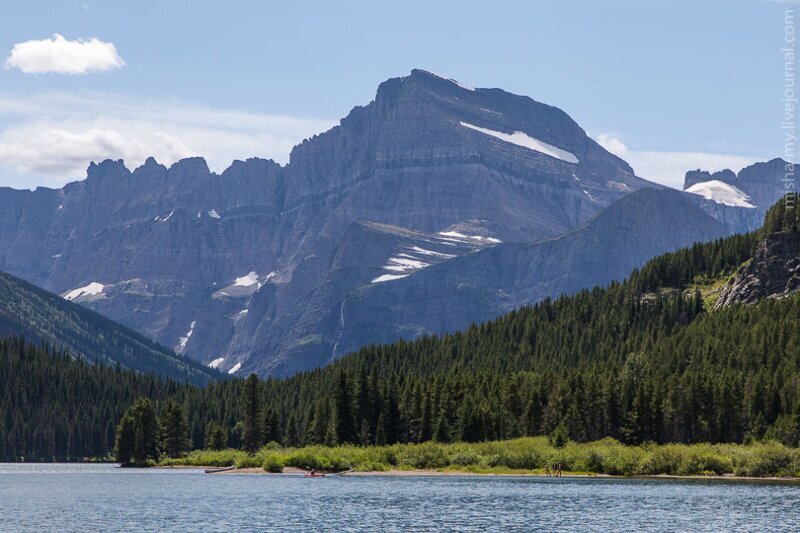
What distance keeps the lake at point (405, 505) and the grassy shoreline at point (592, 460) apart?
11808mm

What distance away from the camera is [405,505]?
422 ft

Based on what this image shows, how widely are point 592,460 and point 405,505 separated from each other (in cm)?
6336

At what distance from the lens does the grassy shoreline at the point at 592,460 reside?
568 ft

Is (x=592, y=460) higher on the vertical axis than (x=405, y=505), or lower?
higher

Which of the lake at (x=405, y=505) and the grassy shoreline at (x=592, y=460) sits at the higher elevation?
the grassy shoreline at (x=592, y=460)

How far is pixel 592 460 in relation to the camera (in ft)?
609

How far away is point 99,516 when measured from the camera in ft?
385

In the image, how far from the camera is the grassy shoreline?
568 feet

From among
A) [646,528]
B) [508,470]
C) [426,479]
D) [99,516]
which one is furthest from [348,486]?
[646,528]

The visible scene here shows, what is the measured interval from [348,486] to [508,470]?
3707 cm

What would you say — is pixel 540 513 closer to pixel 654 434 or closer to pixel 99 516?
pixel 99 516

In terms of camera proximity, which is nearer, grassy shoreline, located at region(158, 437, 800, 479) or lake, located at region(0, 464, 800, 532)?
lake, located at region(0, 464, 800, 532)

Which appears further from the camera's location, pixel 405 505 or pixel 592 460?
pixel 592 460

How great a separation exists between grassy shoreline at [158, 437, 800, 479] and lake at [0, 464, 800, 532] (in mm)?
11808
